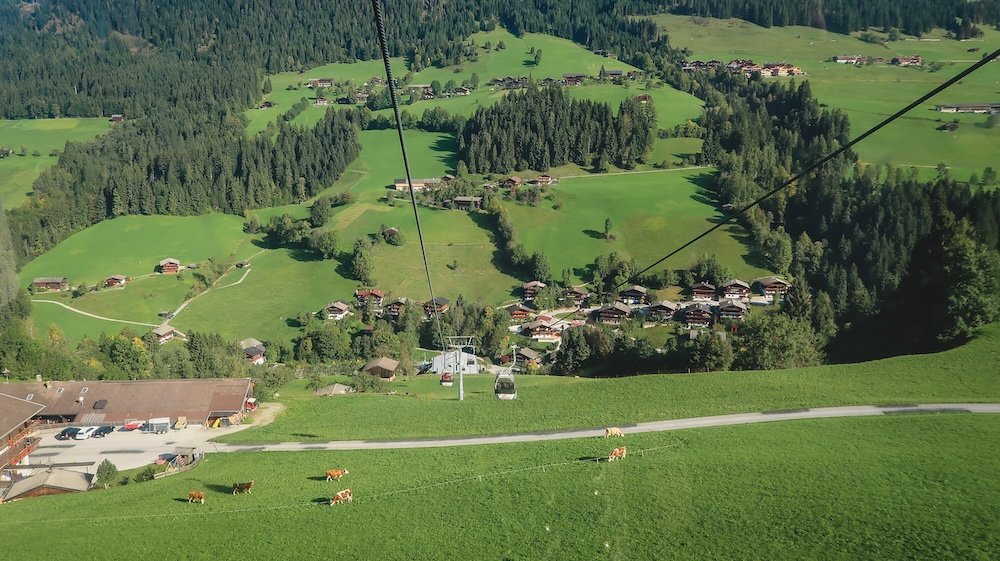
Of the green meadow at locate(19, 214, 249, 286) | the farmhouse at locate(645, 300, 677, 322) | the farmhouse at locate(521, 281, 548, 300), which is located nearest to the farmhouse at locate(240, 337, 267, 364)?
the green meadow at locate(19, 214, 249, 286)

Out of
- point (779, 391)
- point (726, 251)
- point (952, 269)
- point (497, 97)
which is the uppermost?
point (497, 97)

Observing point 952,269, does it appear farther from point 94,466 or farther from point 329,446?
point 94,466

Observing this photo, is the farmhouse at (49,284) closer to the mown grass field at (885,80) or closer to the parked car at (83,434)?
the parked car at (83,434)

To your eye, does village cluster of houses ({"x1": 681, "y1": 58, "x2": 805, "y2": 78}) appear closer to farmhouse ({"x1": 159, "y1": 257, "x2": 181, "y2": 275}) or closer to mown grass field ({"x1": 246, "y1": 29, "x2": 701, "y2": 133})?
mown grass field ({"x1": 246, "y1": 29, "x2": 701, "y2": 133})

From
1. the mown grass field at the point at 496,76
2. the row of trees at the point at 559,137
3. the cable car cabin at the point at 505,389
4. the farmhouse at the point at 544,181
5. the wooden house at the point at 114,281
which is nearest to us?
the cable car cabin at the point at 505,389

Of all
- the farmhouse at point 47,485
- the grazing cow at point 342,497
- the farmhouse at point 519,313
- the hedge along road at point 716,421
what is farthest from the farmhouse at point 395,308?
the grazing cow at point 342,497

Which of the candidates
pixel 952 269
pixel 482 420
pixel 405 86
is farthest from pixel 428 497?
pixel 405 86
